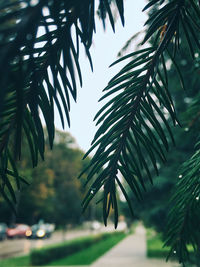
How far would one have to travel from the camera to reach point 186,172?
927 mm

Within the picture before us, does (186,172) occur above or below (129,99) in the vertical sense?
below

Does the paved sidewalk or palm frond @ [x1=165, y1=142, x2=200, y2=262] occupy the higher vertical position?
palm frond @ [x1=165, y1=142, x2=200, y2=262]

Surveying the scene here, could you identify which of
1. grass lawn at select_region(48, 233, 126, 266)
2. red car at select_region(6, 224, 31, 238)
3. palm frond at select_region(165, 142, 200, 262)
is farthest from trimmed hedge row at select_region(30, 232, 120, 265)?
palm frond at select_region(165, 142, 200, 262)

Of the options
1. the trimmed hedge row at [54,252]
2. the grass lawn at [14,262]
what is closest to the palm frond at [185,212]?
the grass lawn at [14,262]

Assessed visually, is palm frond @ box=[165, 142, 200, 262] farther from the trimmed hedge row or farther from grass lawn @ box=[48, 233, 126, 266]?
grass lawn @ box=[48, 233, 126, 266]

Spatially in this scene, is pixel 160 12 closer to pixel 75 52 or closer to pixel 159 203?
pixel 75 52

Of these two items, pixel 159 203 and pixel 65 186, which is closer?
pixel 159 203

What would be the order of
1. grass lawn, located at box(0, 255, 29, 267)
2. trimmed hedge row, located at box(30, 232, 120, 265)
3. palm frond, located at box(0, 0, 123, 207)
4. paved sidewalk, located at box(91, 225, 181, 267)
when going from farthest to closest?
trimmed hedge row, located at box(30, 232, 120, 265), paved sidewalk, located at box(91, 225, 181, 267), grass lawn, located at box(0, 255, 29, 267), palm frond, located at box(0, 0, 123, 207)

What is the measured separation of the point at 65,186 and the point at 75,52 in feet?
116

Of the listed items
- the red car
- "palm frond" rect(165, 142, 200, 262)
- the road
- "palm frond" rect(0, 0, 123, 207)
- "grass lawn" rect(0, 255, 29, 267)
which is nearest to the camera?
"palm frond" rect(0, 0, 123, 207)

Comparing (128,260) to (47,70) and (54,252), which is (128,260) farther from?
(47,70)

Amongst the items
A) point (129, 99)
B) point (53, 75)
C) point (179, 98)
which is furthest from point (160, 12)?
point (179, 98)

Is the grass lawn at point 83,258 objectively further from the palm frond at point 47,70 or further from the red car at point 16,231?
the palm frond at point 47,70

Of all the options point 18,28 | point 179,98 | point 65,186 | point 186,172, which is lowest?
point 65,186
